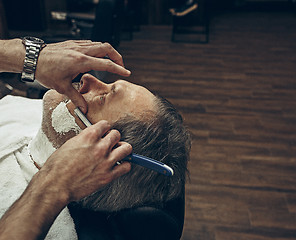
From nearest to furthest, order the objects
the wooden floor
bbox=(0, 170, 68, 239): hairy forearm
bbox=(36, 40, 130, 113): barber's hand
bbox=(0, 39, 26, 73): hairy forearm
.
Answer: bbox=(0, 170, 68, 239): hairy forearm < bbox=(36, 40, 130, 113): barber's hand < bbox=(0, 39, 26, 73): hairy forearm < the wooden floor

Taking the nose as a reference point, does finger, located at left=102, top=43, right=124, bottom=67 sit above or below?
above

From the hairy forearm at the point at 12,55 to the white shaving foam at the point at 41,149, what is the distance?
249mm

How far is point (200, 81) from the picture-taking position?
384 centimetres

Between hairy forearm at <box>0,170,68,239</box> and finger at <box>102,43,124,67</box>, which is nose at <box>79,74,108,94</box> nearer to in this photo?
finger at <box>102,43,124,67</box>

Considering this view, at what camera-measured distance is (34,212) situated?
690 mm

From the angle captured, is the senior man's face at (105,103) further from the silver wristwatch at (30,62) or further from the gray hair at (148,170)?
the silver wristwatch at (30,62)

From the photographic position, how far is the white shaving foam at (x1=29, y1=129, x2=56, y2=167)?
3.55 feet

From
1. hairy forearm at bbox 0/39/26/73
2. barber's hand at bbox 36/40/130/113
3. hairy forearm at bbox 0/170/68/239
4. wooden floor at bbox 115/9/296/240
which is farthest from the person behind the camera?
wooden floor at bbox 115/9/296/240

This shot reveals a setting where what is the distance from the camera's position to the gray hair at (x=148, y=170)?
0.95m

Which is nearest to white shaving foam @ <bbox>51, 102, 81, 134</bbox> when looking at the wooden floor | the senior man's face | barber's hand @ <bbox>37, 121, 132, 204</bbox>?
the senior man's face

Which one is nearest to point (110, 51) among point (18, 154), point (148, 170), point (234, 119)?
point (148, 170)

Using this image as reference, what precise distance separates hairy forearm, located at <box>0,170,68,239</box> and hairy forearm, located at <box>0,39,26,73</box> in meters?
0.46

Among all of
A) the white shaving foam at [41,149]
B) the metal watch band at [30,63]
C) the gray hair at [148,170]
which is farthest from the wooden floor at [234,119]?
the metal watch band at [30,63]

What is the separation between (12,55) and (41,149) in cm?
34
